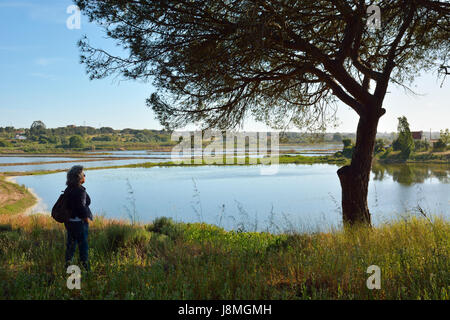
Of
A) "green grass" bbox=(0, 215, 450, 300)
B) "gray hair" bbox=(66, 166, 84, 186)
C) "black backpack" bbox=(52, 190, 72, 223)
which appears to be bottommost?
"green grass" bbox=(0, 215, 450, 300)

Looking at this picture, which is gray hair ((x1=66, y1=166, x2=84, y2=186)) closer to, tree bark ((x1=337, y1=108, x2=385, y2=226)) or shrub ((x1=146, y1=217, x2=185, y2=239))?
shrub ((x1=146, y1=217, x2=185, y2=239))

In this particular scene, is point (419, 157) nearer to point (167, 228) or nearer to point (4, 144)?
point (167, 228)

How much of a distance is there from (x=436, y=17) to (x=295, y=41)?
3.13m

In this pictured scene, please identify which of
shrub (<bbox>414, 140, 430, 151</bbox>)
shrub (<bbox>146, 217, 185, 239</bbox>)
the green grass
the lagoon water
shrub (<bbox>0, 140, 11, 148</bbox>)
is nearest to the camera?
the green grass

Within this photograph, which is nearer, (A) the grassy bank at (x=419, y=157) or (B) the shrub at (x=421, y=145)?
(A) the grassy bank at (x=419, y=157)

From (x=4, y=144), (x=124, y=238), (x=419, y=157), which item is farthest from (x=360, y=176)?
(x=4, y=144)

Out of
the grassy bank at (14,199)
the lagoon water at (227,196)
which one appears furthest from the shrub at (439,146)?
the grassy bank at (14,199)

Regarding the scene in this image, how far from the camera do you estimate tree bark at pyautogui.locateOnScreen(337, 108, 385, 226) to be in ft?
22.0

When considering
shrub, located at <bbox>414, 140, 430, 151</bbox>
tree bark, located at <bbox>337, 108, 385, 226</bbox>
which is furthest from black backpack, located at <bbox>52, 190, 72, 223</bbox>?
shrub, located at <bbox>414, 140, 430, 151</bbox>

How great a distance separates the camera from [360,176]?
22.1ft

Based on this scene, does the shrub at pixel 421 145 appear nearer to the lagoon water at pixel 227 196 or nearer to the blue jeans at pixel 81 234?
the lagoon water at pixel 227 196

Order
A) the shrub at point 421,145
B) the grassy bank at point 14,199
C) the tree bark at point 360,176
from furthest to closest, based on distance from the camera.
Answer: the shrub at point 421,145, the grassy bank at point 14,199, the tree bark at point 360,176

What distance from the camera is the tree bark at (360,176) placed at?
6711 millimetres

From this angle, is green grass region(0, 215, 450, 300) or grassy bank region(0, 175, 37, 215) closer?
green grass region(0, 215, 450, 300)
